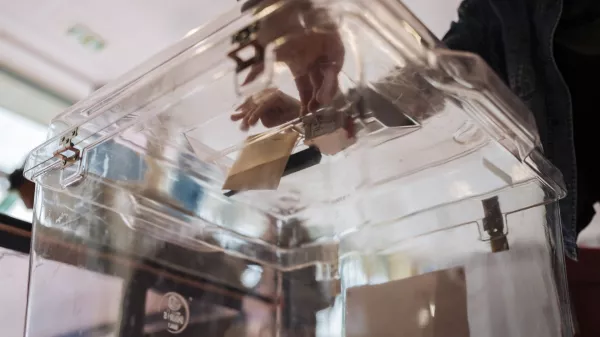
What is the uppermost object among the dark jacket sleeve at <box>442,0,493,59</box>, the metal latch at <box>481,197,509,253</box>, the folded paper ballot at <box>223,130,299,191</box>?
the dark jacket sleeve at <box>442,0,493,59</box>

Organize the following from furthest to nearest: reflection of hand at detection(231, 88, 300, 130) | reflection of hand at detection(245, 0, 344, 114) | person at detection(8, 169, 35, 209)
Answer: person at detection(8, 169, 35, 209) < reflection of hand at detection(231, 88, 300, 130) < reflection of hand at detection(245, 0, 344, 114)

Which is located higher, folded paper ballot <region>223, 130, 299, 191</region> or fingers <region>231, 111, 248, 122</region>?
fingers <region>231, 111, 248, 122</region>

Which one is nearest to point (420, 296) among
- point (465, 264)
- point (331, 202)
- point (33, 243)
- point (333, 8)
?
point (465, 264)

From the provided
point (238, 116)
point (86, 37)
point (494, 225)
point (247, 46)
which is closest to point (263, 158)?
point (238, 116)

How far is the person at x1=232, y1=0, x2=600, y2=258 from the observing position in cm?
68

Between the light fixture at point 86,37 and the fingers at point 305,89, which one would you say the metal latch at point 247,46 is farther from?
the light fixture at point 86,37

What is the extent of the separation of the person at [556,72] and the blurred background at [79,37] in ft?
1.25

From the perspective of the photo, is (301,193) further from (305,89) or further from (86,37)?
(86,37)

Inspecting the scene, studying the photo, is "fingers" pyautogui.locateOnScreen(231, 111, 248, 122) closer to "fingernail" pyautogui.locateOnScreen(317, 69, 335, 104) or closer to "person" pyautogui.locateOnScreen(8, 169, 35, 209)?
"fingernail" pyautogui.locateOnScreen(317, 69, 335, 104)

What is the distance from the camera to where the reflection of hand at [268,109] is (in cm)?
59

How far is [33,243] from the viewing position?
70cm

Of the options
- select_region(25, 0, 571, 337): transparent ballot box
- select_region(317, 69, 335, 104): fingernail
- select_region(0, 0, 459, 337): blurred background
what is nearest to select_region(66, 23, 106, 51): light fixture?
select_region(0, 0, 459, 337): blurred background

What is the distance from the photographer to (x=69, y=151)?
2.28 feet

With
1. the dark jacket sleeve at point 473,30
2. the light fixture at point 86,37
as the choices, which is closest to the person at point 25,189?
the light fixture at point 86,37
